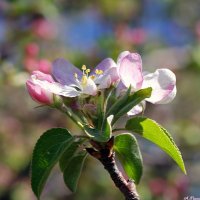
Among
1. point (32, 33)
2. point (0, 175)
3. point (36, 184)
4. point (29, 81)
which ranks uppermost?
point (29, 81)

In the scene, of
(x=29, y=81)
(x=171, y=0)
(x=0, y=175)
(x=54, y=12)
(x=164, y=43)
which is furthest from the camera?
(x=171, y=0)

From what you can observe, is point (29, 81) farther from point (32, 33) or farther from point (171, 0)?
point (171, 0)

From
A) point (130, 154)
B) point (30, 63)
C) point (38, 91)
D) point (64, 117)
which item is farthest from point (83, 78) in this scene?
point (64, 117)

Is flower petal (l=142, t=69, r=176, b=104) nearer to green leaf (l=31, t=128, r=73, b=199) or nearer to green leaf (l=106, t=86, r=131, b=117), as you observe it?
green leaf (l=106, t=86, r=131, b=117)

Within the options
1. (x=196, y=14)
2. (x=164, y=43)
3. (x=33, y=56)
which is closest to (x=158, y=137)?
(x=33, y=56)

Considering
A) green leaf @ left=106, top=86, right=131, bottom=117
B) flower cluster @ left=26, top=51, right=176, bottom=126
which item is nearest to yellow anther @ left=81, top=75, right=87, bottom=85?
flower cluster @ left=26, top=51, right=176, bottom=126

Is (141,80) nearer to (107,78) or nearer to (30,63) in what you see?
(107,78)
